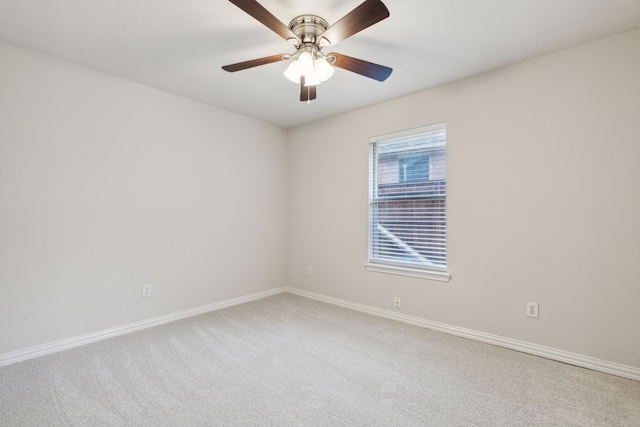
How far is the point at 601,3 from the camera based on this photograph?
1814 mm

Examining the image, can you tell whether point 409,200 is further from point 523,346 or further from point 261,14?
point 261,14

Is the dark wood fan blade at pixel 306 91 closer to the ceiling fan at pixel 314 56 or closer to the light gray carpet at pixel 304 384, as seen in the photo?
the ceiling fan at pixel 314 56

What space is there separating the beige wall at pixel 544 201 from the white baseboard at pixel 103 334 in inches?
74.7

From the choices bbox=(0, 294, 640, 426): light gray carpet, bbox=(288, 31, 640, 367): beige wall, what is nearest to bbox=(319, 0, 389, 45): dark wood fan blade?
bbox=(288, 31, 640, 367): beige wall

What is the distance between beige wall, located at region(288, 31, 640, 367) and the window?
0.13m

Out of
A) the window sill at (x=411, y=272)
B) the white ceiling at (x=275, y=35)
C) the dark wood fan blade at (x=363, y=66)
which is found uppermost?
the white ceiling at (x=275, y=35)

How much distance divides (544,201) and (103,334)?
3953 millimetres

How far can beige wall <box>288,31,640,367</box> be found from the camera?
2.12 m

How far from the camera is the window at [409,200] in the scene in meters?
3.04

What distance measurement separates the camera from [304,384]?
2000 millimetres

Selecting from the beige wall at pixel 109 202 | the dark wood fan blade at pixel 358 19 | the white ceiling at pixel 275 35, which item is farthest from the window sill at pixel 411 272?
the dark wood fan blade at pixel 358 19

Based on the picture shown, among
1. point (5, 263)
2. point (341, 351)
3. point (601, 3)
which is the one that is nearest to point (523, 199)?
point (601, 3)

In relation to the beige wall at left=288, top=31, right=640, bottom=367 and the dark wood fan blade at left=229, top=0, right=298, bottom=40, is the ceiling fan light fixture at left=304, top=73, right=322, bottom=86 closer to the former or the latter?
the dark wood fan blade at left=229, top=0, right=298, bottom=40

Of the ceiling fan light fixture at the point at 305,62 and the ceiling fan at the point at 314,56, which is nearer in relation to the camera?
the ceiling fan at the point at 314,56
